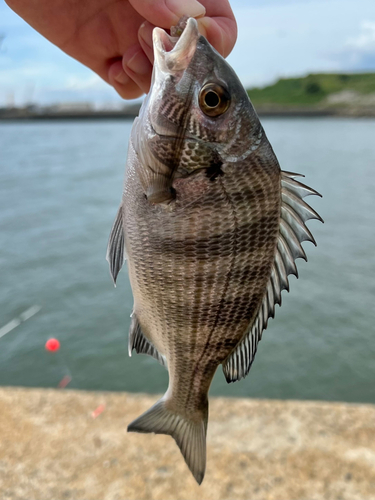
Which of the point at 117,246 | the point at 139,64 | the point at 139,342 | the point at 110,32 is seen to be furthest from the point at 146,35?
the point at 139,342

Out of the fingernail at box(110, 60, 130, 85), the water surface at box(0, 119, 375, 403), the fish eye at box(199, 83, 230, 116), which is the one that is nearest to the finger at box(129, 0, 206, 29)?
the fish eye at box(199, 83, 230, 116)

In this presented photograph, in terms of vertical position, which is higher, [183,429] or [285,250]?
[285,250]

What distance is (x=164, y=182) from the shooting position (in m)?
1.17

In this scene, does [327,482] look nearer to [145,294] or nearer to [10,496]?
[10,496]

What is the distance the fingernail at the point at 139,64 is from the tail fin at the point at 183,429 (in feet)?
4.00

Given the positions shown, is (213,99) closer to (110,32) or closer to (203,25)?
(203,25)

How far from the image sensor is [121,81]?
1.94 m

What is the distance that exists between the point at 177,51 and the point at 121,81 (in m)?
0.88

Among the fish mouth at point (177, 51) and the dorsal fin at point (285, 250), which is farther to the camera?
the dorsal fin at point (285, 250)

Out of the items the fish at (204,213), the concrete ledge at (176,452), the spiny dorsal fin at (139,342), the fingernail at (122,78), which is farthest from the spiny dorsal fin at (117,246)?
the concrete ledge at (176,452)

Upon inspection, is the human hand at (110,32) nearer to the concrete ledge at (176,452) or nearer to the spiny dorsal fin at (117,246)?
the spiny dorsal fin at (117,246)

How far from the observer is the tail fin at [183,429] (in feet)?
4.36

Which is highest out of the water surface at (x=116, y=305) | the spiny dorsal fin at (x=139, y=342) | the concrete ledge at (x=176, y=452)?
the spiny dorsal fin at (x=139, y=342)

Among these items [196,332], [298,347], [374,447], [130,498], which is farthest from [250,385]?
[196,332]
